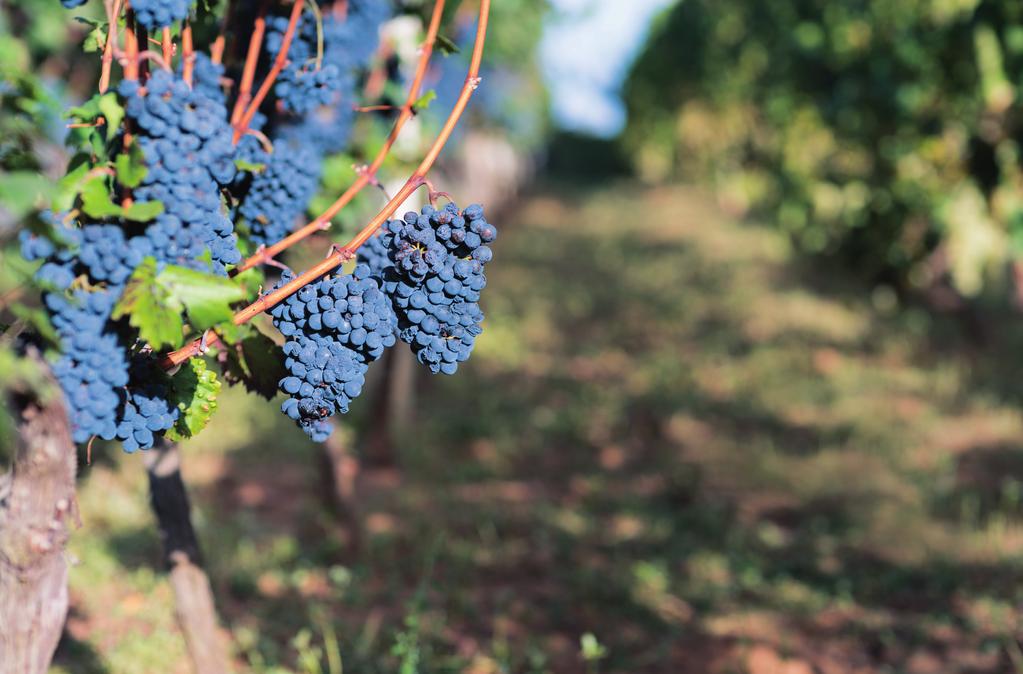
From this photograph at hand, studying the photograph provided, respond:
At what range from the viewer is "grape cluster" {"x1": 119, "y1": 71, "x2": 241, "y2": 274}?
1671 mm

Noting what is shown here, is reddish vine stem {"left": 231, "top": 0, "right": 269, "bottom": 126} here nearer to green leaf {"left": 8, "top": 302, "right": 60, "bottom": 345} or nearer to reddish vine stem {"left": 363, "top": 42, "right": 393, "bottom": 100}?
green leaf {"left": 8, "top": 302, "right": 60, "bottom": 345}

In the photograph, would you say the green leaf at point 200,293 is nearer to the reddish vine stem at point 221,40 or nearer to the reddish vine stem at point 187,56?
the reddish vine stem at point 187,56

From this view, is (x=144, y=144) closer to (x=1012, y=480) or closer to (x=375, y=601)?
(x=375, y=601)

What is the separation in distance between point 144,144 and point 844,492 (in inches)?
234

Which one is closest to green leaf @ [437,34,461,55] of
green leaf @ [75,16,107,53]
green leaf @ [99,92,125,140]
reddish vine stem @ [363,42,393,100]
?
green leaf @ [75,16,107,53]

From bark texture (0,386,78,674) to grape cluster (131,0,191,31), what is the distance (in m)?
0.75

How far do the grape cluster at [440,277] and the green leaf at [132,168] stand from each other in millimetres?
495

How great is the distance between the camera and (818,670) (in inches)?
165

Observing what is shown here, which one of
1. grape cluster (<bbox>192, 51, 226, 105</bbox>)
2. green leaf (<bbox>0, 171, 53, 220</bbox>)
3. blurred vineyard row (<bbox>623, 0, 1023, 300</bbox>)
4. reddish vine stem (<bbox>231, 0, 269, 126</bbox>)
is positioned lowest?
green leaf (<bbox>0, 171, 53, 220</bbox>)

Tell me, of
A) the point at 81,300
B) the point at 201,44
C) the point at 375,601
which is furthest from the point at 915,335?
the point at 81,300

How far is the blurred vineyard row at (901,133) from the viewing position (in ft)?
18.8

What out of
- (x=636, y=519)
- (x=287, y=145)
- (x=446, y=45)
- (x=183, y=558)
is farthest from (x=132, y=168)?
(x=636, y=519)

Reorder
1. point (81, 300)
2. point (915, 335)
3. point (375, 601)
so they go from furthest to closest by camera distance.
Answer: point (915, 335)
point (375, 601)
point (81, 300)

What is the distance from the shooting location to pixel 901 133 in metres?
6.66
